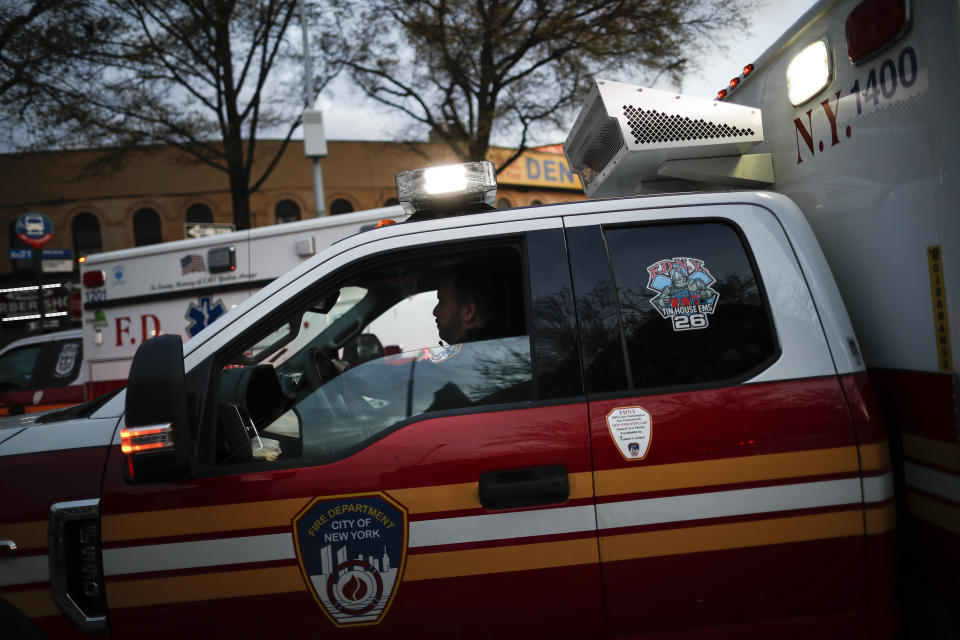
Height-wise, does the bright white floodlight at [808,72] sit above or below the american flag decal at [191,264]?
below

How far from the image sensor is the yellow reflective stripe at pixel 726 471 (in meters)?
1.86

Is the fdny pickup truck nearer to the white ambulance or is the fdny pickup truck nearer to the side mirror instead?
the side mirror

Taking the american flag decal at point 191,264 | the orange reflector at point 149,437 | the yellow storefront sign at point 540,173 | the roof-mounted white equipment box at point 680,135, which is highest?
the yellow storefront sign at point 540,173

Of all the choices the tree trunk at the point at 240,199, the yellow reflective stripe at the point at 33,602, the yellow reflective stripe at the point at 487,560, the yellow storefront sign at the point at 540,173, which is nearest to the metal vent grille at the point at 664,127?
the yellow reflective stripe at the point at 487,560

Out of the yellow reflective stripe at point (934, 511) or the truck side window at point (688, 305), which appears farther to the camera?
the truck side window at point (688, 305)

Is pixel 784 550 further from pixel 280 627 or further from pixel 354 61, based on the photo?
pixel 354 61

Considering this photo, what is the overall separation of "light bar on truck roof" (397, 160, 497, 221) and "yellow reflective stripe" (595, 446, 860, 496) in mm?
1102

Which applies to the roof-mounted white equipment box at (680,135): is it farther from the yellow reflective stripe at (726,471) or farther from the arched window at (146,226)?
the arched window at (146,226)

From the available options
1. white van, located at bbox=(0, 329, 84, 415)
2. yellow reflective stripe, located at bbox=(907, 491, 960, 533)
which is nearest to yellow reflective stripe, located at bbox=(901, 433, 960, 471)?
yellow reflective stripe, located at bbox=(907, 491, 960, 533)

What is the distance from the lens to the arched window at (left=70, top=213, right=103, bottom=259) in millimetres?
24047

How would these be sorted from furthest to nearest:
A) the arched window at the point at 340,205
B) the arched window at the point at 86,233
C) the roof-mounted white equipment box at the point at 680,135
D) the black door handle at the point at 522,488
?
the arched window at the point at 340,205 < the arched window at the point at 86,233 < the roof-mounted white equipment box at the point at 680,135 < the black door handle at the point at 522,488

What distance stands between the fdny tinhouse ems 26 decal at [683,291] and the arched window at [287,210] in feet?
79.3

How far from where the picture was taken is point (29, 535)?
1.87 metres

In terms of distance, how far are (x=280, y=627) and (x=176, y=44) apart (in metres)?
14.3
